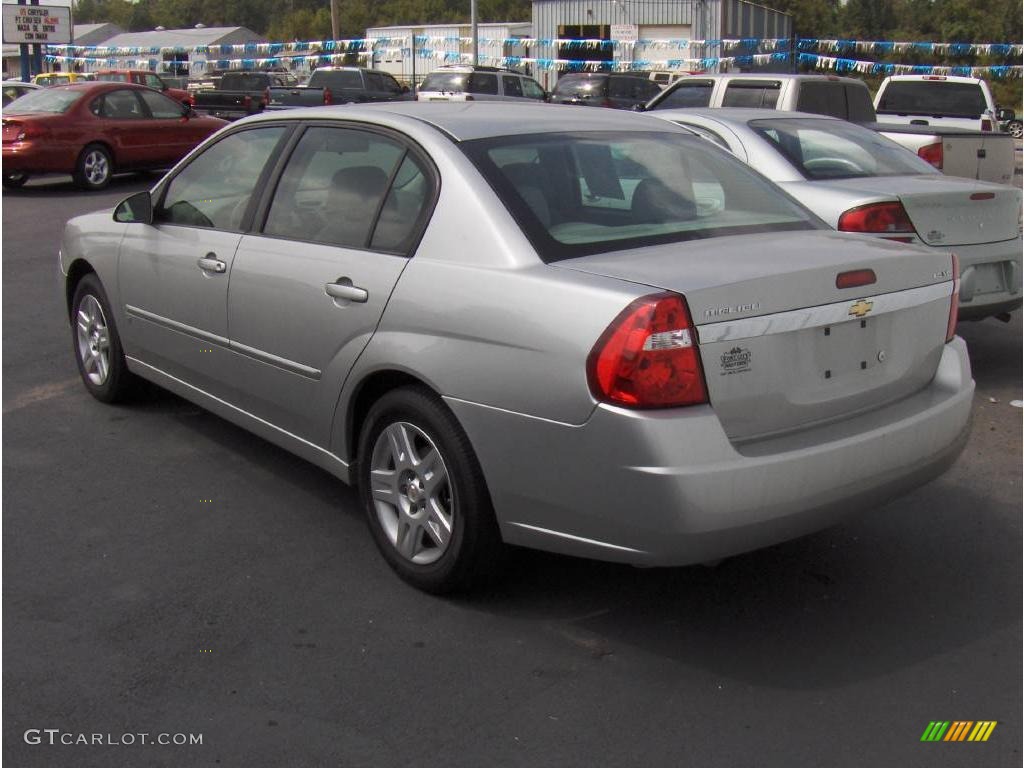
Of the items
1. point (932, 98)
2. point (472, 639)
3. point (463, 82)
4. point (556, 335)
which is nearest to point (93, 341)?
point (472, 639)

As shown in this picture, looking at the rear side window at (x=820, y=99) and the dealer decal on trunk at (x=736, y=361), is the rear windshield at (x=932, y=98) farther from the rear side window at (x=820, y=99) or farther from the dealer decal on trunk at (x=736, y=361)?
the dealer decal on trunk at (x=736, y=361)

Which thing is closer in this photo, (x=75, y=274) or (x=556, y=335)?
(x=556, y=335)

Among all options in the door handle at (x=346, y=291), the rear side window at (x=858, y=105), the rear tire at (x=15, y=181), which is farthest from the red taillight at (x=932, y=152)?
the rear tire at (x=15, y=181)

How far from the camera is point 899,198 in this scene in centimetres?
681

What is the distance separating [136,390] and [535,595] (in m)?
3.16

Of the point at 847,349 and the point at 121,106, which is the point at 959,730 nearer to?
the point at 847,349

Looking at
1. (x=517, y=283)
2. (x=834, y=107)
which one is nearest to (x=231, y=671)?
(x=517, y=283)

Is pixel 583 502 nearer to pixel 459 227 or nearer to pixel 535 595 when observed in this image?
pixel 535 595

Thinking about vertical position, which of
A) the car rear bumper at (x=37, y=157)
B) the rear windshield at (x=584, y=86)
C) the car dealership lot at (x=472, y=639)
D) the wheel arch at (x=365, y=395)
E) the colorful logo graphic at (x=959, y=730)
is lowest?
the colorful logo graphic at (x=959, y=730)

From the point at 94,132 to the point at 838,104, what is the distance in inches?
409

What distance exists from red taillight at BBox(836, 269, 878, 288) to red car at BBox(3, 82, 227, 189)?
1488cm

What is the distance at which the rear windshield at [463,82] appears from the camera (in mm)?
28250

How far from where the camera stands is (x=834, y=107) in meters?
13.4

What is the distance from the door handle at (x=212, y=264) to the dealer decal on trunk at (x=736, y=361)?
2.44 metres
